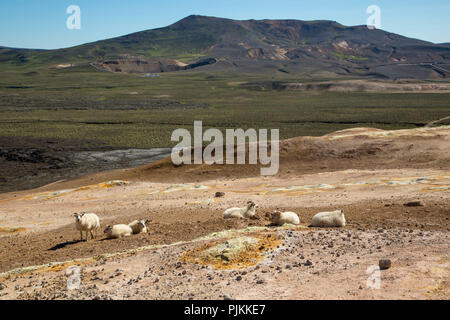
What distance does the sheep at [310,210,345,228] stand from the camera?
583 inches

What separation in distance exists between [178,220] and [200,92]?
121 metres

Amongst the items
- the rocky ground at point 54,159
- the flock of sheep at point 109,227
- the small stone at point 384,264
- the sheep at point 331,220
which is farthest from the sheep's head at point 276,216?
the rocky ground at point 54,159

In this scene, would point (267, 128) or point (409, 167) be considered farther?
point (267, 128)

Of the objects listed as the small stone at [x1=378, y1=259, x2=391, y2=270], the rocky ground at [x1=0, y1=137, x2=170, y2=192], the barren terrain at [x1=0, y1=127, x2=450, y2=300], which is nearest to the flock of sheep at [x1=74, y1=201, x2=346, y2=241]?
the barren terrain at [x1=0, y1=127, x2=450, y2=300]

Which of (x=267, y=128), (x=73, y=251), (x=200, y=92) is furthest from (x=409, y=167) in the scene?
(x=200, y=92)

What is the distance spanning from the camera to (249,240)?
1262cm

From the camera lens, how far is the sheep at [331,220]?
14797 millimetres

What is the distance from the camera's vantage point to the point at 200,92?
13712cm

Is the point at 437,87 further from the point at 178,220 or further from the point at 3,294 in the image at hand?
the point at 3,294

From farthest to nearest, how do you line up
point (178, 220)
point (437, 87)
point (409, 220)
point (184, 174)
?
point (437, 87) < point (184, 174) < point (178, 220) < point (409, 220)

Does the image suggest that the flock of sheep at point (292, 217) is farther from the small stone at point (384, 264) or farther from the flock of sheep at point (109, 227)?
the small stone at point (384, 264)

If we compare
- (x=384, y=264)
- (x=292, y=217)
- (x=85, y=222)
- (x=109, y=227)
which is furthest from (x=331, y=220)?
(x=85, y=222)

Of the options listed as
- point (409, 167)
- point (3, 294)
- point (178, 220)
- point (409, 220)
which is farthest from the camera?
point (409, 167)

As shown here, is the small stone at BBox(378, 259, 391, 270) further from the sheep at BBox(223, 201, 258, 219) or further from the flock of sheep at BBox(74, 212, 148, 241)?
the flock of sheep at BBox(74, 212, 148, 241)
